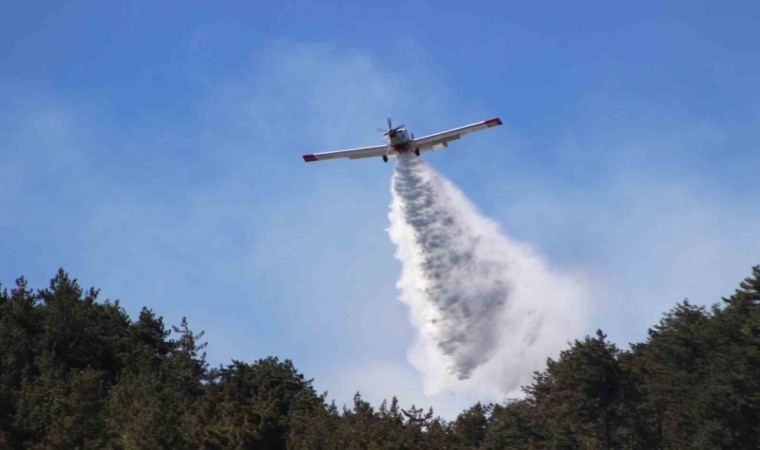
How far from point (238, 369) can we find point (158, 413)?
36125mm

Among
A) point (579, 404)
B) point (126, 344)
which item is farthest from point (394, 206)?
point (126, 344)

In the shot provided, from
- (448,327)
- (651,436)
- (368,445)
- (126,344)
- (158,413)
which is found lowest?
(368,445)

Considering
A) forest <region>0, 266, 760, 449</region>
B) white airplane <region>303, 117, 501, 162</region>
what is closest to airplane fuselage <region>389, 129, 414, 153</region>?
white airplane <region>303, 117, 501, 162</region>

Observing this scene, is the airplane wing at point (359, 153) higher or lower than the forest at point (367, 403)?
higher

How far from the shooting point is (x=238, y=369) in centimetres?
9300

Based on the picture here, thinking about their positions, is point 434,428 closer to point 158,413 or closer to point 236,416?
point 236,416

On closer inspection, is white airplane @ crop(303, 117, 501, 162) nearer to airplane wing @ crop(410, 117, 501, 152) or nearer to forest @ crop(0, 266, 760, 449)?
airplane wing @ crop(410, 117, 501, 152)

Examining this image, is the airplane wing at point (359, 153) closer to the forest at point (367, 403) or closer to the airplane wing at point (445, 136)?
the airplane wing at point (445, 136)

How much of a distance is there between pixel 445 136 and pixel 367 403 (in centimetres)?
2135

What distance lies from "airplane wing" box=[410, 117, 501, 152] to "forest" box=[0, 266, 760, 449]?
15487mm

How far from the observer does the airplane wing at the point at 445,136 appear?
223 ft

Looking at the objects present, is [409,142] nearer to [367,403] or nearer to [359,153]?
[359,153]

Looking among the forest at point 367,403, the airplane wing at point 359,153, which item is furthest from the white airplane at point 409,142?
the forest at point 367,403

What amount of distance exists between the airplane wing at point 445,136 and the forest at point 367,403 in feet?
50.8
